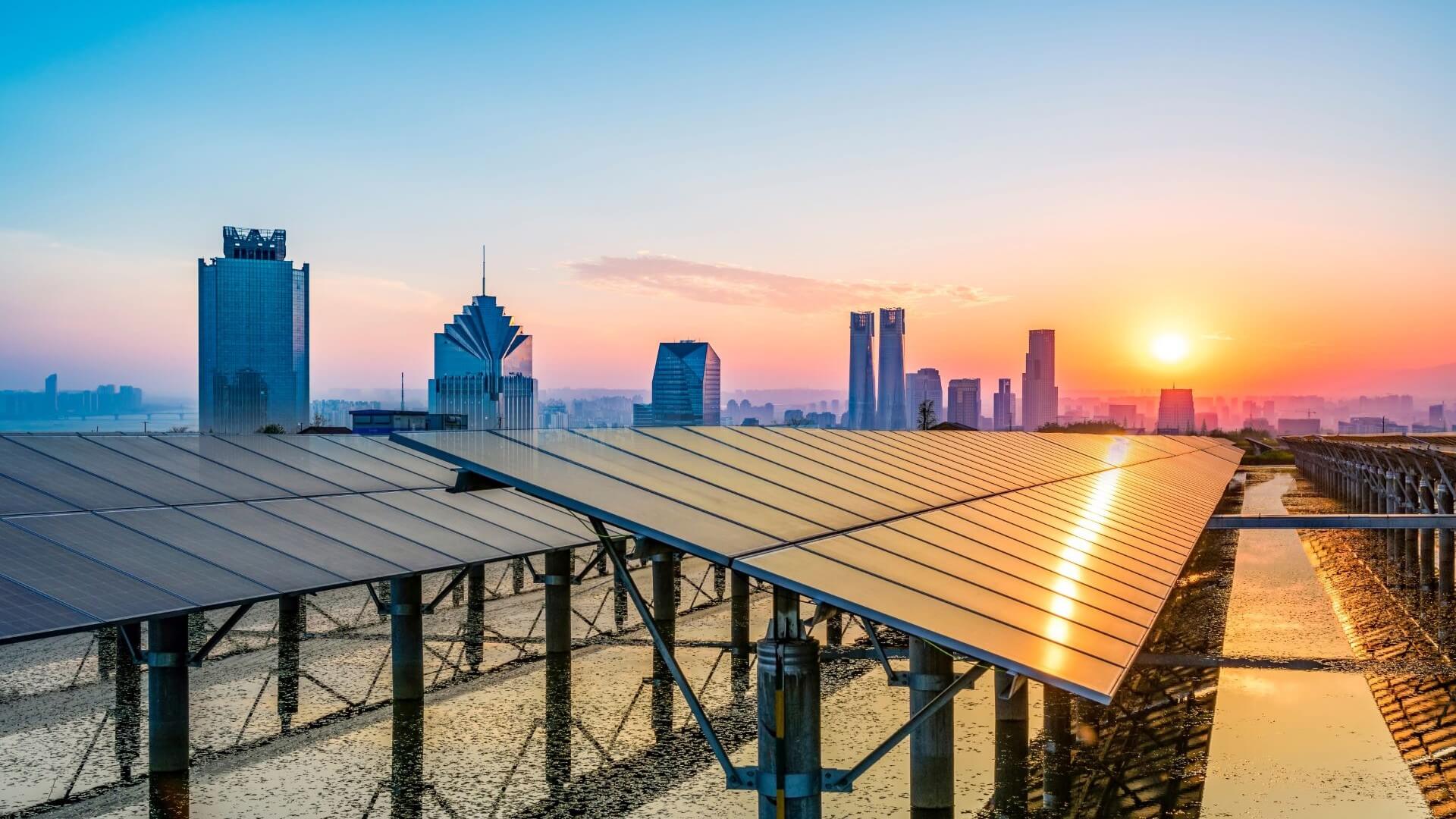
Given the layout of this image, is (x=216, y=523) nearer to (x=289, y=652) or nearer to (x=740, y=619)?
(x=289, y=652)

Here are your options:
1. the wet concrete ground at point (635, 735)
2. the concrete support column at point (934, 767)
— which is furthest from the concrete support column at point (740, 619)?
the concrete support column at point (934, 767)

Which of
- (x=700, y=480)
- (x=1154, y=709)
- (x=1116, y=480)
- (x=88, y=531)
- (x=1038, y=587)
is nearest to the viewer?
(x=1038, y=587)

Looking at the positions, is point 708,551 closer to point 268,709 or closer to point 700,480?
point 700,480

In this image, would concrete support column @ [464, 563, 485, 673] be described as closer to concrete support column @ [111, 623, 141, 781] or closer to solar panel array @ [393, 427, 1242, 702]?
concrete support column @ [111, 623, 141, 781]

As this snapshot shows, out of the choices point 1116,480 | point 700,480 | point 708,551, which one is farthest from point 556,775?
point 1116,480

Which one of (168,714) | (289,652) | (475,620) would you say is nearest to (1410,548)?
(475,620)

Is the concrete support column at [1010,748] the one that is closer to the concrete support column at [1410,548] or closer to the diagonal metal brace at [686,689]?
the diagonal metal brace at [686,689]
